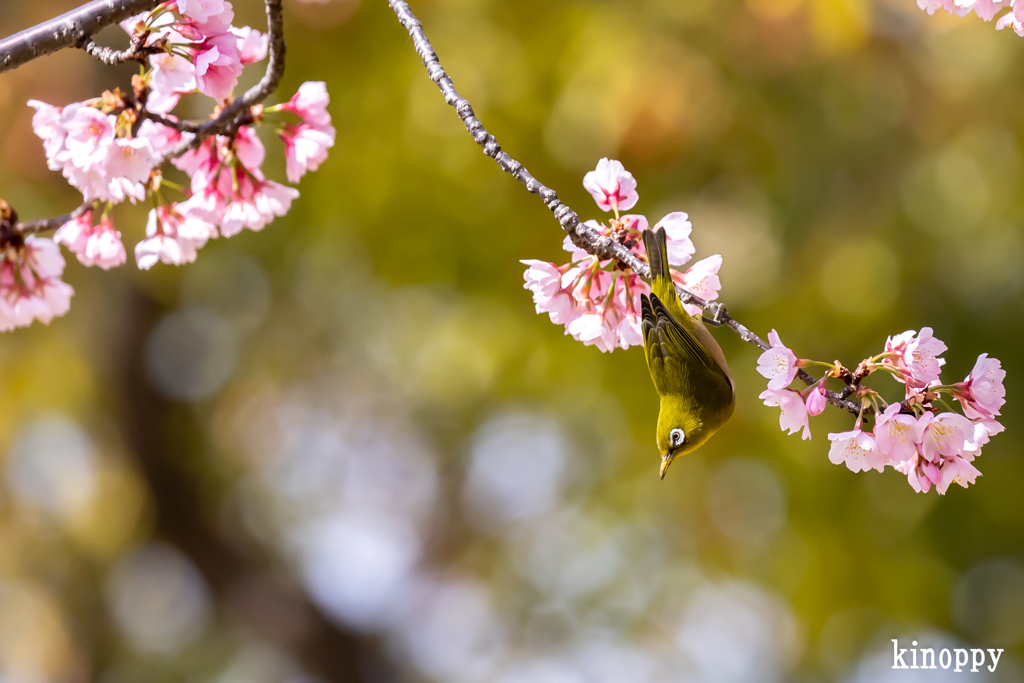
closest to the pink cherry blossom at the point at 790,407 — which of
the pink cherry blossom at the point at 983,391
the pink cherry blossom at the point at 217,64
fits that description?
the pink cherry blossom at the point at 983,391

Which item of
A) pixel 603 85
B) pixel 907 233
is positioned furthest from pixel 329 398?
pixel 907 233

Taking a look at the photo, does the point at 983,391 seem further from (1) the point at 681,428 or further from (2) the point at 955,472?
(1) the point at 681,428

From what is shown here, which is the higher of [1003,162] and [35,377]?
[1003,162]

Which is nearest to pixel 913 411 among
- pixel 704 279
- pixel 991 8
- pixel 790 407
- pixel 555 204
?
pixel 790 407

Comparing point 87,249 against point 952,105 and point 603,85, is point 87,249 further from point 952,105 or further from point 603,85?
point 952,105

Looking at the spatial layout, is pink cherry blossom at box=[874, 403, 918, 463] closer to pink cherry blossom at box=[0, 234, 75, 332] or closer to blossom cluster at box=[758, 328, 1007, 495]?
blossom cluster at box=[758, 328, 1007, 495]

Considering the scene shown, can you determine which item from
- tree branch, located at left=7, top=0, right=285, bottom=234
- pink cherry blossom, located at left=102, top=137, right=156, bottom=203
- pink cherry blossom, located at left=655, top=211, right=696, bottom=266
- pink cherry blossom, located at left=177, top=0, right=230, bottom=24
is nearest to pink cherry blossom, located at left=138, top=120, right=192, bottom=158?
tree branch, located at left=7, top=0, right=285, bottom=234
